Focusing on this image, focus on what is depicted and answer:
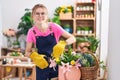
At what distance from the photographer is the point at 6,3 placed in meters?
5.29

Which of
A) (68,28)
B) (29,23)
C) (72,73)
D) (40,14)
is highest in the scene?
(40,14)

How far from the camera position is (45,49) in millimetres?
2045

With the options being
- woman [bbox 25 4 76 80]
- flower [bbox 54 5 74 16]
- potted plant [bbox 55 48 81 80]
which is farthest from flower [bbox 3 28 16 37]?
potted plant [bbox 55 48 81 80]

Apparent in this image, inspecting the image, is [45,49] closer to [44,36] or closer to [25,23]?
[44,36]

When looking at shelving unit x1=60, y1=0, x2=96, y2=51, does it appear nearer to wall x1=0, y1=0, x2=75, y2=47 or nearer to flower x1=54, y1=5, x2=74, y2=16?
flower x1=54, y1=5, x2=74, y2=16

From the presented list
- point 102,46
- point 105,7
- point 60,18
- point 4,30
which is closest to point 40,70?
point 102,46

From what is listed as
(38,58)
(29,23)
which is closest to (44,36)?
(38,58)

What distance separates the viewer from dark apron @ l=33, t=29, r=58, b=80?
193 cm

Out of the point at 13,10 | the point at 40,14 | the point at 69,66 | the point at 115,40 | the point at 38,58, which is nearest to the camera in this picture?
the point at 115,40

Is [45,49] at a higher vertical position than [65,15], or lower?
lower

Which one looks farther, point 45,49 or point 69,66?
point 45,49

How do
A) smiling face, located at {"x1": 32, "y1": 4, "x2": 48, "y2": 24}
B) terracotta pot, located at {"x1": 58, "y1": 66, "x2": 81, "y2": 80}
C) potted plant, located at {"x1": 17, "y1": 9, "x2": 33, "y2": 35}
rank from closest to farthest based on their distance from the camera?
terracotta pot, located at {"x1": 58, "y1": 66, "x2": 81, "y2": 80}, smiling face, located at {"x1": 32, "y1": 4, "x2": 48, "y2": 24}, potted plant, located at {"x1": 17, "y1": 9, "x2": 33, "y2": 35}

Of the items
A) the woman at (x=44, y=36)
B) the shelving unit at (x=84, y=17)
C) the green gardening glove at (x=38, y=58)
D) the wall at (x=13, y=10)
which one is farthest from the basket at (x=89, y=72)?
the wall at (x=13, y=10)

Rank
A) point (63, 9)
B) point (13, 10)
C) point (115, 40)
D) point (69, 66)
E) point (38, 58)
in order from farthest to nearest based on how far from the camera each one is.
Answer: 1. point (13, 10)
2. point (63, 9)
3. point (38, 58)
4. point (69, 66)
5. point (115, 40)
